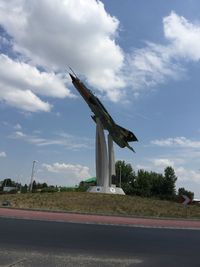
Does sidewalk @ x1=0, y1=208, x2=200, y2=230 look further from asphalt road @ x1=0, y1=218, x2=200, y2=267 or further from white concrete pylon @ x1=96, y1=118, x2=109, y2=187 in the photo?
white concrete pylon @ x1=96, y1=118, x2=109, y2=187

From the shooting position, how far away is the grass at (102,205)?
34531 mm

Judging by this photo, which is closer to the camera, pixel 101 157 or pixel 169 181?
pixel 101 157

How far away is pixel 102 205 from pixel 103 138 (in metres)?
12.6

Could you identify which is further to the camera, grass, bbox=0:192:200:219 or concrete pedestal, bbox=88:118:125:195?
concrete pedestal, bbox=88:118:125:195

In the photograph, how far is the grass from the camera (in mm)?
34531

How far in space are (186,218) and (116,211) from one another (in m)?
5.44

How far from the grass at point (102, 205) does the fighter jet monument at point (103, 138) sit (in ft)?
20.2

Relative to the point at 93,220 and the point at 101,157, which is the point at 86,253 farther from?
the point at 101,157

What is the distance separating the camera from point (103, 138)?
159 ft

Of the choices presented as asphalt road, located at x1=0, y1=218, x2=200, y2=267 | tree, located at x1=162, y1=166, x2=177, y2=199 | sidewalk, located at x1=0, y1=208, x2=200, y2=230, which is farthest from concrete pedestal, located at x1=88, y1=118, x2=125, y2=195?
tree, located at x1=162, y1=166, x2=177, y2=199

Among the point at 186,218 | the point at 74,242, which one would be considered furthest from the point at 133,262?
the point at 186,218

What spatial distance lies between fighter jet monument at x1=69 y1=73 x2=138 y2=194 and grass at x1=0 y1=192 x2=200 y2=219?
6159 mm

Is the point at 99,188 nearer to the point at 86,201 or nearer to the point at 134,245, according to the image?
the point at 86,201

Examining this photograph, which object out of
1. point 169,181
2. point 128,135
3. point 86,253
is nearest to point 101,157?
point 128,135
